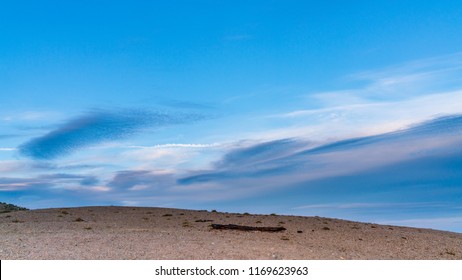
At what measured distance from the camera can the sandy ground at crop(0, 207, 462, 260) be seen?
14.6m

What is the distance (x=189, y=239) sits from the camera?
16.6 metres

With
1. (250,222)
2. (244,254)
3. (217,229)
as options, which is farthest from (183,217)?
(244,254)

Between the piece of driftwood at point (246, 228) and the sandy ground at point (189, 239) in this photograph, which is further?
the piece of driftwood at point (246, 228)

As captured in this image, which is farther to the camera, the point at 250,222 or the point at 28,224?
the point at 250,222

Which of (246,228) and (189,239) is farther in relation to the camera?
(246,228)

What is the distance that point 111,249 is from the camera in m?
14.9

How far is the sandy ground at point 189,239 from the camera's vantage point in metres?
14.6

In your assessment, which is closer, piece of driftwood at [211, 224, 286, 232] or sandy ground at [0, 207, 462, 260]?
sandy ground at [0, 207, 462, 260]

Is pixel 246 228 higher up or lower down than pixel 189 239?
higher up
